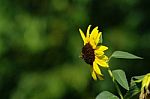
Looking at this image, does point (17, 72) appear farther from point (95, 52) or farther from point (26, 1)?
point (95, 52)

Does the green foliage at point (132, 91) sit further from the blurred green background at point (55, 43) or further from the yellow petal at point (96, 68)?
the blurred green background at point (55, 43)

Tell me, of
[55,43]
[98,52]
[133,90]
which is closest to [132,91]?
[133,90]

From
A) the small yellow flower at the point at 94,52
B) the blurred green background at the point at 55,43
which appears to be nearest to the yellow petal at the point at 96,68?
the small yellow flower at the point at 94,52

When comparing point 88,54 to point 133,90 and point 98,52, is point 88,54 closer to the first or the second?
point 98,52

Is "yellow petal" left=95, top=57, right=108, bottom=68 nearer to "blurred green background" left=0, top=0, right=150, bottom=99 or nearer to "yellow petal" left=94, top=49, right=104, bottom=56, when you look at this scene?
"yellow petal" left=94, top=49, right=104, bottom=56

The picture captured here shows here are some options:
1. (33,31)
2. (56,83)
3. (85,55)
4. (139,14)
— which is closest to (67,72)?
(56,83)

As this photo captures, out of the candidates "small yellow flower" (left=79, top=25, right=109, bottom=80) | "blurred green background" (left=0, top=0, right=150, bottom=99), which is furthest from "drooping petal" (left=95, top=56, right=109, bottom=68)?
"blurred green background" (left=0, top=0, right=150, bottom=99)
